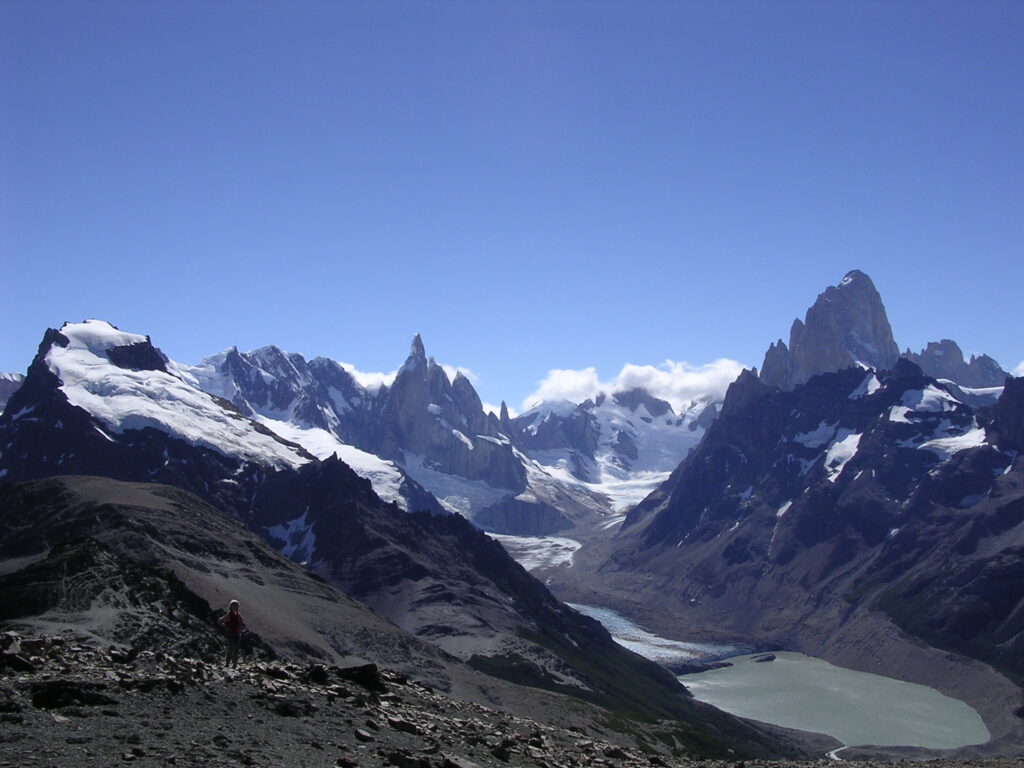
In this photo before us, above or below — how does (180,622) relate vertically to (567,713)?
above

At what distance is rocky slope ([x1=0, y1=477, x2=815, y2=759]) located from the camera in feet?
133

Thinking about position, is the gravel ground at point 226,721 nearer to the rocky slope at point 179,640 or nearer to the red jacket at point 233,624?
the rocky slope at point 179,640

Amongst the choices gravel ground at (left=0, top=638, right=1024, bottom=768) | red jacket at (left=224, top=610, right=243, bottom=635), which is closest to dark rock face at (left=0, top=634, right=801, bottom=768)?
gravel ground at (left=0, top=638, right=1024, bottom=768)

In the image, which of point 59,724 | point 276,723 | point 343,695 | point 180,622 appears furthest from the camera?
point 180,622

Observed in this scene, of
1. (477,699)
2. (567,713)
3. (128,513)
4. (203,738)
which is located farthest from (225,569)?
(203,738)

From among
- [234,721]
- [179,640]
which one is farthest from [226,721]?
[179,640]

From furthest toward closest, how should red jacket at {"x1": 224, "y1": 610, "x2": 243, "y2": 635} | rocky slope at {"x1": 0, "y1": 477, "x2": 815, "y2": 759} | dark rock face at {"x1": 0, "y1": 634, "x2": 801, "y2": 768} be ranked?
red jacket at {"x1": 224, "y1": 610, "x2": 243, "y2": 635} → rocky slope at {"x1": 0, "y1": 477, "x2": 815, "y2": 759} → dark rock face at {"x1": 0, "y1": 634, "x2": 801, "y2": 768}

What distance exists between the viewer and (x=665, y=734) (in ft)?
536

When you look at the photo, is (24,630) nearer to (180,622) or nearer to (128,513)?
(180,622)

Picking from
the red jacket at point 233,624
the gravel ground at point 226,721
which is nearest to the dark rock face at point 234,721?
the gravel ground at point 226,721

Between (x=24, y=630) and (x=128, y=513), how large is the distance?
135098mm

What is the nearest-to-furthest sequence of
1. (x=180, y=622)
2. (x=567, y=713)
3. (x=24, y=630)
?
(x=24, y=630) < (x=180, y=622) < (x=567, y=713)

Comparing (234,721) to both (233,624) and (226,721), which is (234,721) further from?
(233,624)

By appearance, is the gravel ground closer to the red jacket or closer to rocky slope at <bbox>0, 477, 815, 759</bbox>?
rocky slope at <bbox>0, 477, 815, 759</bbox>
